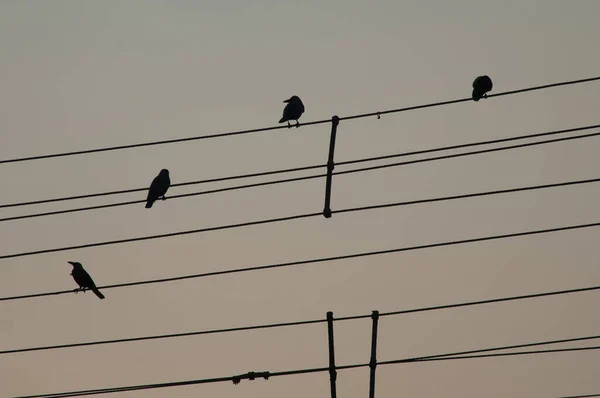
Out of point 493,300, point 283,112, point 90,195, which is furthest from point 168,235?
point 283,112

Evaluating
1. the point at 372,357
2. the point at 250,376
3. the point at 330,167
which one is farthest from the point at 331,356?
the point at 330,167

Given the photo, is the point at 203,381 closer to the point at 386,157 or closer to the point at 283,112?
the point at 386,157

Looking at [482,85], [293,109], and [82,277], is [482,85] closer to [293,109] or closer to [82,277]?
[293,109]

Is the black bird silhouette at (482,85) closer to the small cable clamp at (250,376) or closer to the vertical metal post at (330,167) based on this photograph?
the vertical metal post at (330,167)

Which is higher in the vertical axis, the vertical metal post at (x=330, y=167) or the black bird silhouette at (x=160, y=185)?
the black bird silhouette at (x=160, y=185)

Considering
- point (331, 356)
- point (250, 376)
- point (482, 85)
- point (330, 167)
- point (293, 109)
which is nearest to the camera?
point (331, 356)

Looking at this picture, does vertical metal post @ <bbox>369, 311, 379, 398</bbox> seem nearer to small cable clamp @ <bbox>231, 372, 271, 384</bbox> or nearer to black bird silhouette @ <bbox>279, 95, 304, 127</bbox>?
small cable clamp @ <bbox>231, 372, 271, 384</bbox>

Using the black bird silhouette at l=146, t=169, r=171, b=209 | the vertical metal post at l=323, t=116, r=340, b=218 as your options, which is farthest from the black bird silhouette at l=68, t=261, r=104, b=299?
the vertical metal post at l=323, t=116, r=340, b=218

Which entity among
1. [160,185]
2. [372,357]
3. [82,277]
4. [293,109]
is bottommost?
[372,357]

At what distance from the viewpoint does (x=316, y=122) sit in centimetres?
1151

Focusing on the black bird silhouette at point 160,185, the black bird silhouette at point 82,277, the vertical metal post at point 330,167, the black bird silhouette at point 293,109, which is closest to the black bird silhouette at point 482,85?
the black bird silhouette at point 293,109

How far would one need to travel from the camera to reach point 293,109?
20031 millimetres

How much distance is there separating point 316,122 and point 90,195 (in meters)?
2.00

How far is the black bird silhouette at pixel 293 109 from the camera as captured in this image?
1988cm
